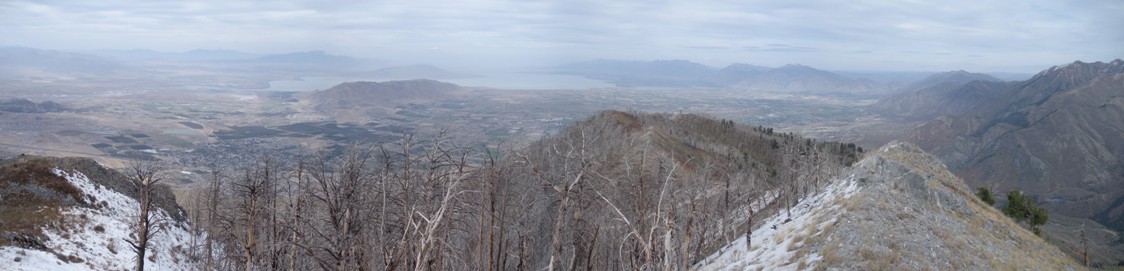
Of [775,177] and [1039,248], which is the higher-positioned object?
[1039,248]

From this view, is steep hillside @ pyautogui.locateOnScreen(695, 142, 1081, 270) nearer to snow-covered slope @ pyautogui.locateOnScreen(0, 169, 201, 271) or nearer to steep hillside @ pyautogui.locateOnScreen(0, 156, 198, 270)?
snow-covered slope @ pyautogui.locateOnScreen(0, 169, 201, 271)

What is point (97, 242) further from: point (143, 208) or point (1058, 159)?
point (1058, 159)

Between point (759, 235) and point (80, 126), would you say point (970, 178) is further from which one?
point (80, 126)

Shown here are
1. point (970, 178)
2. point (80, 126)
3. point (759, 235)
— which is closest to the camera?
point (759, 235)

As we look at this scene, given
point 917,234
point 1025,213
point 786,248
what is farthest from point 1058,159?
point 786,248

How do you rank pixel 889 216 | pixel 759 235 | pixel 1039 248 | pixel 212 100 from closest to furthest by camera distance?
1. pixel 889 216
2. pixel 1039 248
3. pixel 759 235
4. pixel 212 100

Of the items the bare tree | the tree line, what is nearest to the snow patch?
the tree line

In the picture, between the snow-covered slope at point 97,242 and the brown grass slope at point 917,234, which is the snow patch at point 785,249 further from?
the snow-covered slope at point 97,242

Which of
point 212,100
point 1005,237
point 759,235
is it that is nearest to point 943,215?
point 1005,237
